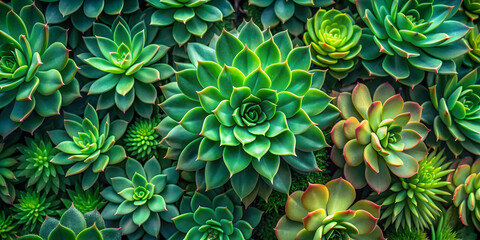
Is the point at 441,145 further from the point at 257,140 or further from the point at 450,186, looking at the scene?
the point at 257,140

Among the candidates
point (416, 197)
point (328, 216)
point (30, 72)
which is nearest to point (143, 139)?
point (30, 72)

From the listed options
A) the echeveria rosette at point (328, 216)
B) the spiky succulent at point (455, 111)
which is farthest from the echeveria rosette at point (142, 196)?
the spiky succulent at point (455, 111)

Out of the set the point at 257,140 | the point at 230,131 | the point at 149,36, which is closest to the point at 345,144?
the point at 257,140

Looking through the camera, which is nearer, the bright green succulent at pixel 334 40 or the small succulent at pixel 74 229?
the small succulent at pixel 74 229

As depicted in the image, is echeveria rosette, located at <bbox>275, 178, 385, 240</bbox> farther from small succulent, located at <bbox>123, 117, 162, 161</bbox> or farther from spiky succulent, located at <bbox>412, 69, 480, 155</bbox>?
small succulent, located at <bbox>123, 117, 162, 161</bbox>

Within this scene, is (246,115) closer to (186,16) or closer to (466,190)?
(186,16)

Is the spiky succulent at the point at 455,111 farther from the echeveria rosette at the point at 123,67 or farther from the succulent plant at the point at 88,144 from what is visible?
the succulent plant at the point at 88,144
